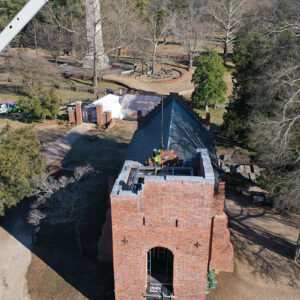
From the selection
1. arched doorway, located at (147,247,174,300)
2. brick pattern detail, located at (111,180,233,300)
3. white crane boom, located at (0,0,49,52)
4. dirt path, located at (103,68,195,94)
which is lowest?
arched doorway, located at (147,247,174,300)

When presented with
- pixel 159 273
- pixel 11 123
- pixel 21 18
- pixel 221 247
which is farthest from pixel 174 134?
pixel 11 123

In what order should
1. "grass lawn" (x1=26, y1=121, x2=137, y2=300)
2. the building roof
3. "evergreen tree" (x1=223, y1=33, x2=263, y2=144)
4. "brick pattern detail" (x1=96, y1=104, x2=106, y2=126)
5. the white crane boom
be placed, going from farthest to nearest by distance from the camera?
1. "brick pattern detail" (x1=96, y1=104, x2=106, y2=126)
2. "evergreen tree" (x1=223, y1=33, x2=263, y2=144)
3. the building roof
4. "grass lawn" (x1=26, y1=121, x2=137, y2=300)
5. the white crane boom

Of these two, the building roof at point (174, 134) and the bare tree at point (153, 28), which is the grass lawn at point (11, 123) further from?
the bare tree at point (153, 28)

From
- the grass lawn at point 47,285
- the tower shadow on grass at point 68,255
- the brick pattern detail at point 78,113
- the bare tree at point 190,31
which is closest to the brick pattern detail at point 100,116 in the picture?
the brick pattern detail at point 78,113

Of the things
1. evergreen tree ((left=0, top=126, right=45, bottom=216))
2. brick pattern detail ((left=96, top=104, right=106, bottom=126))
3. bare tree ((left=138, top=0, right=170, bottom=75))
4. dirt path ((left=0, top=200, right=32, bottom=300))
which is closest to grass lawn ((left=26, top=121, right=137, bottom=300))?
dirt path ((left=0, top=200, right=32, bottom=300))

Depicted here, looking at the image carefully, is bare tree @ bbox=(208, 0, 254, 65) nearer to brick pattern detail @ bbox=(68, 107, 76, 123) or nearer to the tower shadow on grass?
brick pattern detail @ bbox=(68, 107, 76, 123)
